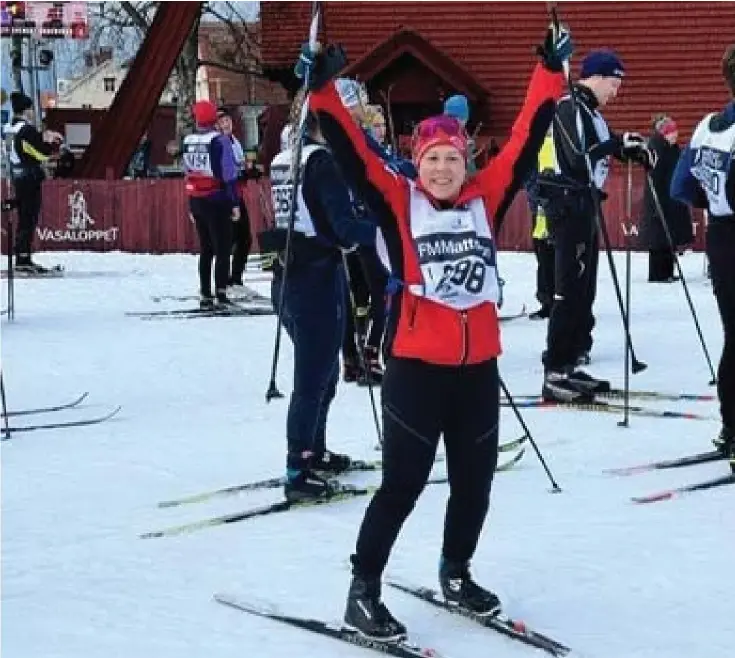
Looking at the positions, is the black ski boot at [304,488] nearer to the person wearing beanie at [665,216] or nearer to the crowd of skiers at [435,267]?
the crowd of skiers at [435,267]

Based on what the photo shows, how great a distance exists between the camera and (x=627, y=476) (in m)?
5.28

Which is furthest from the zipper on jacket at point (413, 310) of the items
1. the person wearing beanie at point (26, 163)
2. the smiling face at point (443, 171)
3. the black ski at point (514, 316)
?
the person wearing beanie at point (26, 163)

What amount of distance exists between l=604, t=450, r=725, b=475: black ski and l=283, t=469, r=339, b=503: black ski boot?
1223 mm

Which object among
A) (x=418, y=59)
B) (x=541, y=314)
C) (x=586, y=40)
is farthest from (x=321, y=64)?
(x=418, y=59)

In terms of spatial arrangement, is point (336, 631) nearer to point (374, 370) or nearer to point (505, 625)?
point (505, 625)

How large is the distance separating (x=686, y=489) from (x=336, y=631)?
196 cm

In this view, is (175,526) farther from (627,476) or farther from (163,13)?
(163,13)

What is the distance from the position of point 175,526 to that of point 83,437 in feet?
6.00

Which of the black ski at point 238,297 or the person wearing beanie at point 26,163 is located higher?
the person wearing beanie at point 26,163

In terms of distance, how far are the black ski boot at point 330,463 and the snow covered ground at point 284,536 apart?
93mm

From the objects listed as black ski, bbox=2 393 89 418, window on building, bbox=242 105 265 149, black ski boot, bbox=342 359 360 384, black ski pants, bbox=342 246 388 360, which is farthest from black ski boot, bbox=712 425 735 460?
window on building, bbox=242 105 265 149

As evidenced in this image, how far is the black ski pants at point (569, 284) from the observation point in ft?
22.6

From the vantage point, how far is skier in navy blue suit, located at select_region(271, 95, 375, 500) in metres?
4.66

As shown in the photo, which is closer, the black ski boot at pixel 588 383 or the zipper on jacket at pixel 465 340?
the zipper on jacket at pixel 465 340
